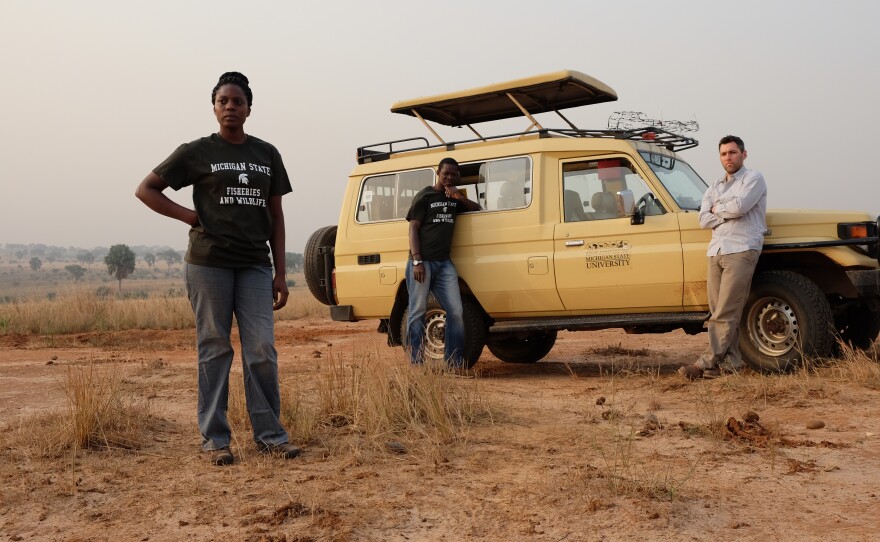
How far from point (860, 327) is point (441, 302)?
3.64 metres

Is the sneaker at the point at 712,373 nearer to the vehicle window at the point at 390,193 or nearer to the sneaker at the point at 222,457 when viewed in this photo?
the vehicle window at the point at 390,193

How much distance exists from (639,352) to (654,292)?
2518 millimetres

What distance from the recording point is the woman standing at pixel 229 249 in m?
4.51

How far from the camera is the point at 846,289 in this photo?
693cm

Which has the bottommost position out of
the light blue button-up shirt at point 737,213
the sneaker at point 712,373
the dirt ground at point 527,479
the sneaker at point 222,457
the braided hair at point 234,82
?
the dirt ground at point 527,479

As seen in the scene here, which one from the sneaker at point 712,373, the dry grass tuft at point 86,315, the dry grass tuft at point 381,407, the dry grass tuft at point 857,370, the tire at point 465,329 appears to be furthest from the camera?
the dry grass tuft at point 86,315

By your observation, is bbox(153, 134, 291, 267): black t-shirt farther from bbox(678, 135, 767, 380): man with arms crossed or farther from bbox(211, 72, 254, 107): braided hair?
bbox(678, 135, 767, 380): man with arms crossed

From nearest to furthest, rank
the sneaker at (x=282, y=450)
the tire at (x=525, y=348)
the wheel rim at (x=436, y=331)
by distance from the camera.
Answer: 1. the sneaker at (x=282, y=450)
2. the wheel rim at (x=436, y=331)
3. the tire at (x=525, y=348)

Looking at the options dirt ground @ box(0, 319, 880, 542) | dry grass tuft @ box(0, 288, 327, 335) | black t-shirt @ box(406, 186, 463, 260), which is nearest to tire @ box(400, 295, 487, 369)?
black t-shirt @ box(406, 186, 463, 260)

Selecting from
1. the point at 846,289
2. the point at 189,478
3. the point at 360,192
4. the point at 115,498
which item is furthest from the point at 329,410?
the point at 846,289

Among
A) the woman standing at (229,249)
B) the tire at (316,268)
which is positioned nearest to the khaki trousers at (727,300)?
the woman standing at (229,249)

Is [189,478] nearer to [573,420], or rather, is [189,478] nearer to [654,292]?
[573,420]

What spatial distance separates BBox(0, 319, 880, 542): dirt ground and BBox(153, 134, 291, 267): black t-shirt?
1096 mm

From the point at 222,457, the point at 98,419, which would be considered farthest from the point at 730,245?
the point at 98,419
